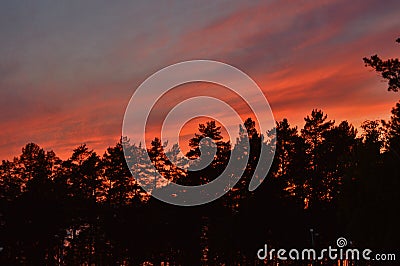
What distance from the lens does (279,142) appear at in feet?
259

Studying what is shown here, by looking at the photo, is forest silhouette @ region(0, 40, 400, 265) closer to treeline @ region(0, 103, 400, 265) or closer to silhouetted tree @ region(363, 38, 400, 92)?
treeline @ region(0, 103, 400, 265)

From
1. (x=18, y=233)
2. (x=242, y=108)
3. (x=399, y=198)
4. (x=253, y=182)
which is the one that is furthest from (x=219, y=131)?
(x=399, y=198)

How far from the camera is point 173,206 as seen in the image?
76.9 metres

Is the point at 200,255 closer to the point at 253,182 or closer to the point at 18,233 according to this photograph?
the point at 253,182

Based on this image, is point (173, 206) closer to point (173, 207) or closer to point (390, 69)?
point (173, 207)

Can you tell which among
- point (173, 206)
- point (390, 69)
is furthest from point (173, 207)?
point (390, 69)

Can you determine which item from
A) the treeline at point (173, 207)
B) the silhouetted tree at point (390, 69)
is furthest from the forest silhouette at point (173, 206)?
the silhouetted tree at point (390, 69)

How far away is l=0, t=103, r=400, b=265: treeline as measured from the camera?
68.3 meters

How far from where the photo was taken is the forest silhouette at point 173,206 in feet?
224

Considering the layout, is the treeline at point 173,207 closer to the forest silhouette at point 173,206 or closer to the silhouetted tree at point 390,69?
the forest silhouette at point 173,206

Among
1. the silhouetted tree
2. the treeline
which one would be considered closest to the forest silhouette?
the treeline

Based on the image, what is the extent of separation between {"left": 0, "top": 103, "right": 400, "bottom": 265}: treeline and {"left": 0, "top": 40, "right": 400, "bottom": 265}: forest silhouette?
13cm

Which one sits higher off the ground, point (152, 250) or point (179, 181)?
point (179, 181)

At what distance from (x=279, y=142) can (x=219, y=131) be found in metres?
7.88
